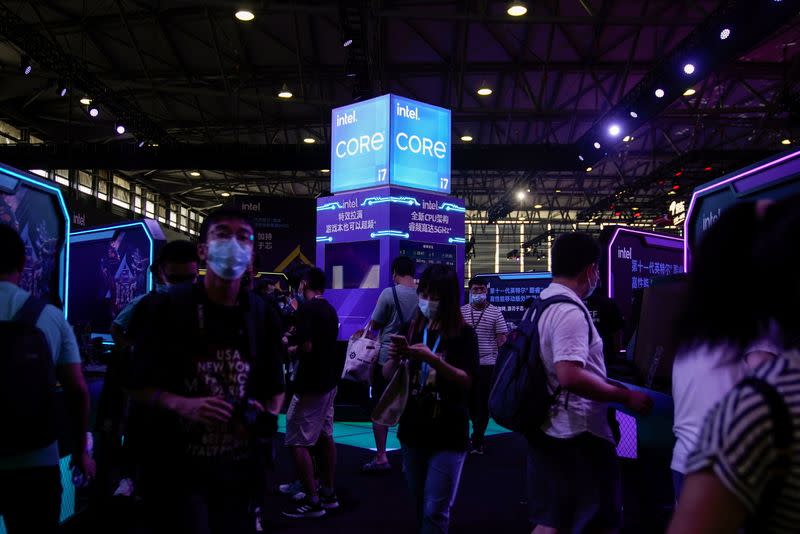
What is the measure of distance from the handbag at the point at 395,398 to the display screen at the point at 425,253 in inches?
216

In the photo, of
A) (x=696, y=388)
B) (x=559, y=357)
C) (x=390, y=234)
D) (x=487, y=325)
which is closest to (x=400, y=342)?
(x=559, y=357)

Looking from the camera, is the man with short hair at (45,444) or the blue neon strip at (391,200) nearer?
the man with short hair at (45,444)

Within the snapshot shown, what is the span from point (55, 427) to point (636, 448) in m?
3.13

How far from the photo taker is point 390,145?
27.3 feet

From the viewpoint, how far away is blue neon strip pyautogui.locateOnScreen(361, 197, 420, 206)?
8.45m

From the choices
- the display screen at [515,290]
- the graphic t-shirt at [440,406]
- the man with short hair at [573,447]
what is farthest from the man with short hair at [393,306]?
the display screen at [515,290]

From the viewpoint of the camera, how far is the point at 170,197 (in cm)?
2802

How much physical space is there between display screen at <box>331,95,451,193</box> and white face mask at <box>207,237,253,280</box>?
621 cm

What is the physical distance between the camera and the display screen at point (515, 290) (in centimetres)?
965

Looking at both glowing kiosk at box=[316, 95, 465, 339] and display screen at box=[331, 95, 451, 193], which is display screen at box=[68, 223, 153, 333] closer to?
glowing kiosk at box=[316, 95, 465, 339]

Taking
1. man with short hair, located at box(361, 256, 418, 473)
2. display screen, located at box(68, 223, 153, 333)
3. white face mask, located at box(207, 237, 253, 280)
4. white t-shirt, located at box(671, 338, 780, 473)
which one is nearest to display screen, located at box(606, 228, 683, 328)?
man with short hair, located at box(361, 256, 418, 473)

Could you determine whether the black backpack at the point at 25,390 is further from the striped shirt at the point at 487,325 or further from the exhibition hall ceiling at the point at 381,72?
the exhibition hall ceiling at the point at 381,72

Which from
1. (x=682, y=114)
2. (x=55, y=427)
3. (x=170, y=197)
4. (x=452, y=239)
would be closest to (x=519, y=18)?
(x=452, y=239)

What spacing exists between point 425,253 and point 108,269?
13.4 feet
